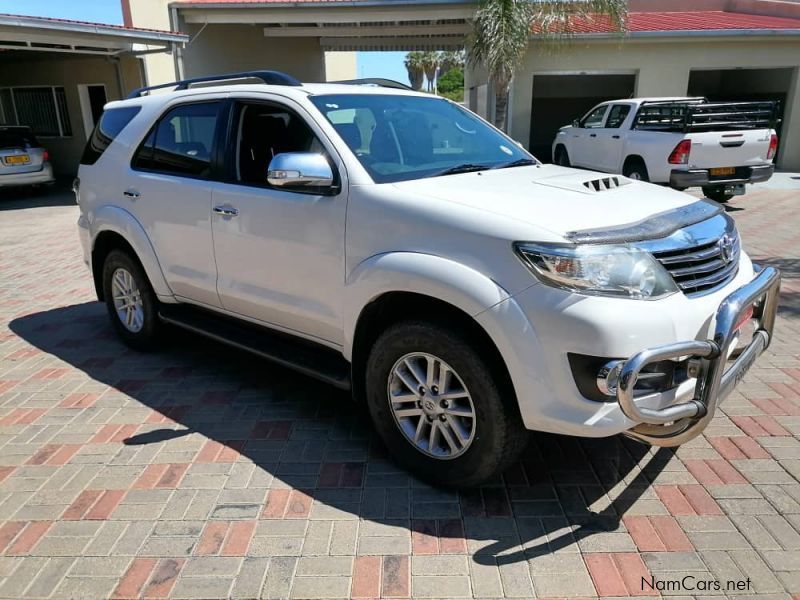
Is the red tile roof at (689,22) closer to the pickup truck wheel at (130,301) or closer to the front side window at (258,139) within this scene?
the front side window at (258,139)

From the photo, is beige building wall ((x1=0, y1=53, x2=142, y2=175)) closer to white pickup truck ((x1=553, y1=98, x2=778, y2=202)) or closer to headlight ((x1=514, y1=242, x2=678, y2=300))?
white pickup truck ((x1=553, y1=98, x2=778, y2=202))

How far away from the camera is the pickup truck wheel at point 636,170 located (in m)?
11.5

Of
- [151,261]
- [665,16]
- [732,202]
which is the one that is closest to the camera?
[151,261]

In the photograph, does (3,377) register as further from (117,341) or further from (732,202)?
(732,202)

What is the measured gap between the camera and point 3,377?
4742 millimetres

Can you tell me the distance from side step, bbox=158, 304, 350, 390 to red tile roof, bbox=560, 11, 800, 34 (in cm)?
1450

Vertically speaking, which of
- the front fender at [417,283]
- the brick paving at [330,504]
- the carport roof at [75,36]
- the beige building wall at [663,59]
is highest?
the carport roof at [75,36]

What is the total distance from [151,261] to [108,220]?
61 centimetres

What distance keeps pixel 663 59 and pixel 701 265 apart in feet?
53.3

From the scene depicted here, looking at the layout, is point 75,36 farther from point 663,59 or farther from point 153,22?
point 663,59

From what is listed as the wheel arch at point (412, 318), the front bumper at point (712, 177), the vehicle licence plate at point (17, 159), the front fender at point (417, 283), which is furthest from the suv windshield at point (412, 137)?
the vehicle licence plate at point (17, 159)

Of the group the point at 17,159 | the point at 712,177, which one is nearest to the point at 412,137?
the point at 712,177

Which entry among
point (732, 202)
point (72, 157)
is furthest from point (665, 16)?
point (72, 157)

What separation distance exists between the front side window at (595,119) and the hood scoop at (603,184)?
1051 cm
